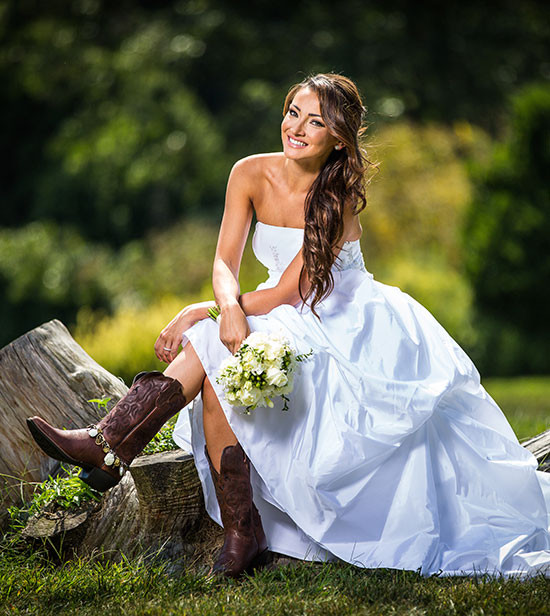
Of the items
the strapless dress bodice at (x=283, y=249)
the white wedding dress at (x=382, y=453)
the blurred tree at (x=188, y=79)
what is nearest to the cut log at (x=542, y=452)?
the white wedding dress at (x=382, y=453)

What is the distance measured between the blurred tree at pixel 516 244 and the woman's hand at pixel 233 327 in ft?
25.8

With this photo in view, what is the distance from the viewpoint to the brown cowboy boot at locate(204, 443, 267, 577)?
297 cm

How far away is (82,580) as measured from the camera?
2.88 m

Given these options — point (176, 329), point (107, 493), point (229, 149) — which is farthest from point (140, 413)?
point (229, 149)

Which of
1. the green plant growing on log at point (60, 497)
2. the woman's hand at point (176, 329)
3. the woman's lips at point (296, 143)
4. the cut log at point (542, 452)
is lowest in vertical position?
the cut log at point (542, 452)

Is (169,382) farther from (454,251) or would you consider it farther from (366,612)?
(454,251)

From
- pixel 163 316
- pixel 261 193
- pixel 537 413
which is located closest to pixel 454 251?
pixel 163 316

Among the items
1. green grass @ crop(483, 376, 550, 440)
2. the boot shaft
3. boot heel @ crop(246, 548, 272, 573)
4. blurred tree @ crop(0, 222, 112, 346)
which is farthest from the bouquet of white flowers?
blurred tree @ crop(0, 222, 112, 346)

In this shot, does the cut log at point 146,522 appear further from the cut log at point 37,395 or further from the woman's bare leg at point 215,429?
the cut log at point 37,395

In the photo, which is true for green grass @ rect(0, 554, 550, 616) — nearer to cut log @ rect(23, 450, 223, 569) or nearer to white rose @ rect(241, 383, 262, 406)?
cut log @ rect(23, 450, 223, 569)

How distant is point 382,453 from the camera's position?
9.79 feet

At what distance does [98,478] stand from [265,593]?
0.78m

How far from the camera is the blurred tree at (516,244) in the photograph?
10.2 meters

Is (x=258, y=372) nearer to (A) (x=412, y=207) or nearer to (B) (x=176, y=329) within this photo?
(B) (x=176, y=329)
